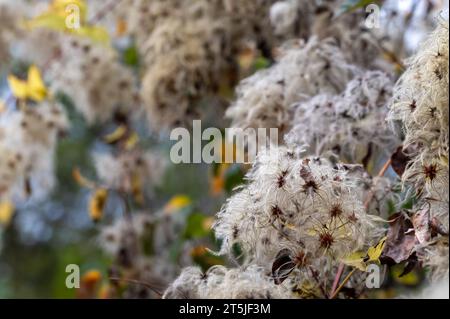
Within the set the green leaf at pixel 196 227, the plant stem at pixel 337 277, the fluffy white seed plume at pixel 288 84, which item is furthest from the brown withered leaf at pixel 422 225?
the green leaf at pixel 196 227

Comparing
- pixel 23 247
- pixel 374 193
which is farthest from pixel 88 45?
pixel 23 247

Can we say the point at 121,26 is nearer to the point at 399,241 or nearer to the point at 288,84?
the point at 288,84

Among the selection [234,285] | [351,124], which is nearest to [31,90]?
[351,124]

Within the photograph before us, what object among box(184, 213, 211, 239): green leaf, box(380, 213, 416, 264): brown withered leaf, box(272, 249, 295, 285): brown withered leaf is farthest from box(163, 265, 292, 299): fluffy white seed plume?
box(184, 213, 211, 239): green leaf

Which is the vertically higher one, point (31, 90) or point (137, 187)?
point (31, 90)

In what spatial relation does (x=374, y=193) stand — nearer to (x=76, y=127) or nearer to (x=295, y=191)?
(x=295, y=191)

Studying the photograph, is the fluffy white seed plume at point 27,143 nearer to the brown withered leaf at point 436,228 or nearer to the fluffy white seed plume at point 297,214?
the fluffy white seed plume at point 297,214
